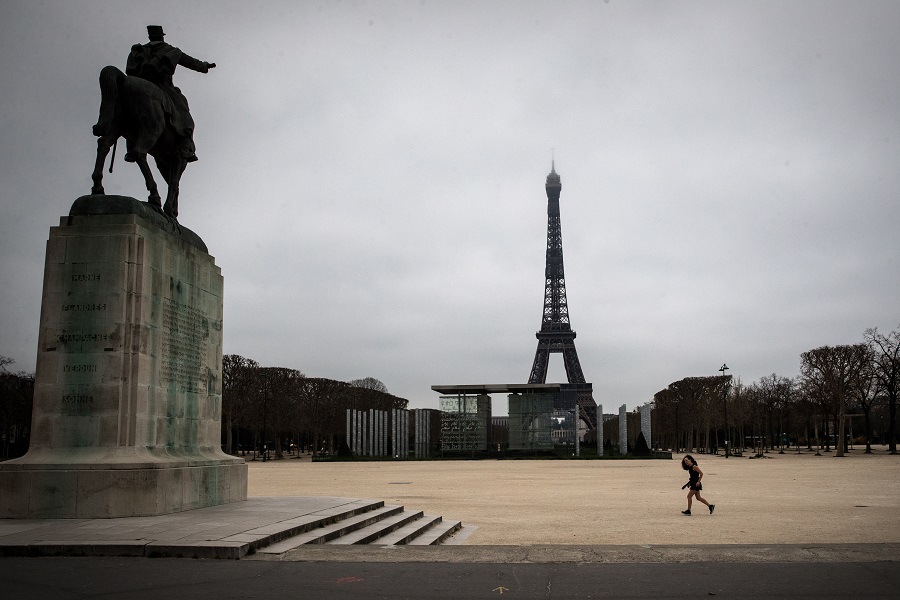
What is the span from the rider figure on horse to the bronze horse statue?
0.47 m

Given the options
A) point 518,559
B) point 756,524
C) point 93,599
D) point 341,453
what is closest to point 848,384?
point 341,453

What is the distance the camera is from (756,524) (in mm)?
19000

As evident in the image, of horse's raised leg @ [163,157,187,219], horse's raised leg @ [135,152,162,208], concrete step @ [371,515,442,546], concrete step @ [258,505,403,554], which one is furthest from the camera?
horse's raised leg @ [163,157,187,219]

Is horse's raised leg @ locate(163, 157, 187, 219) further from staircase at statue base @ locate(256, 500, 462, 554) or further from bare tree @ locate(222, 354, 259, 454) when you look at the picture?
bare tree @ locate(222, 354, 259, 454)

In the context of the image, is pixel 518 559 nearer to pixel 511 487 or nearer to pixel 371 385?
pixel 511 487

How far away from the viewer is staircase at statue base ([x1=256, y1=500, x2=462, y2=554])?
515 inches

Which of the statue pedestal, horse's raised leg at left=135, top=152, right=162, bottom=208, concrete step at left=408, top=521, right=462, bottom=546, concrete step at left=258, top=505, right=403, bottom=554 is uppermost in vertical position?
horse's raised leg at left=135, top=152, right=162, bottom=208

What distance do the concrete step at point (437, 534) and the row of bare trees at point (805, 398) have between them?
193 ft

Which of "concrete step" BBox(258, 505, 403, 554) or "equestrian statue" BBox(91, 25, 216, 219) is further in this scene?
"equestrian statue" BBox(91, 25, 216, 219)

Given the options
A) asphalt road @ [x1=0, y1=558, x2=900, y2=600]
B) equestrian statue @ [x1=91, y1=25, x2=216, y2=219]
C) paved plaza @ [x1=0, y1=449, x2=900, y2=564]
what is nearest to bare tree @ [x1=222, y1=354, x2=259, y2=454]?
paved plaza @ [x1=0, y1=449, x2=900, y2=564]

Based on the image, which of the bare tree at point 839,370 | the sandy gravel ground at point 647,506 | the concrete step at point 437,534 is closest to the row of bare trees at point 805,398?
the bare tree at point 839,370

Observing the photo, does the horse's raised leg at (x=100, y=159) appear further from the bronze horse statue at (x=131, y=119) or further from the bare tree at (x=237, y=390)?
the bare tree at (x=237, y=390)

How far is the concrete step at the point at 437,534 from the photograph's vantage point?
15.8 meters

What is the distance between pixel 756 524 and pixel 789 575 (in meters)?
9.49
